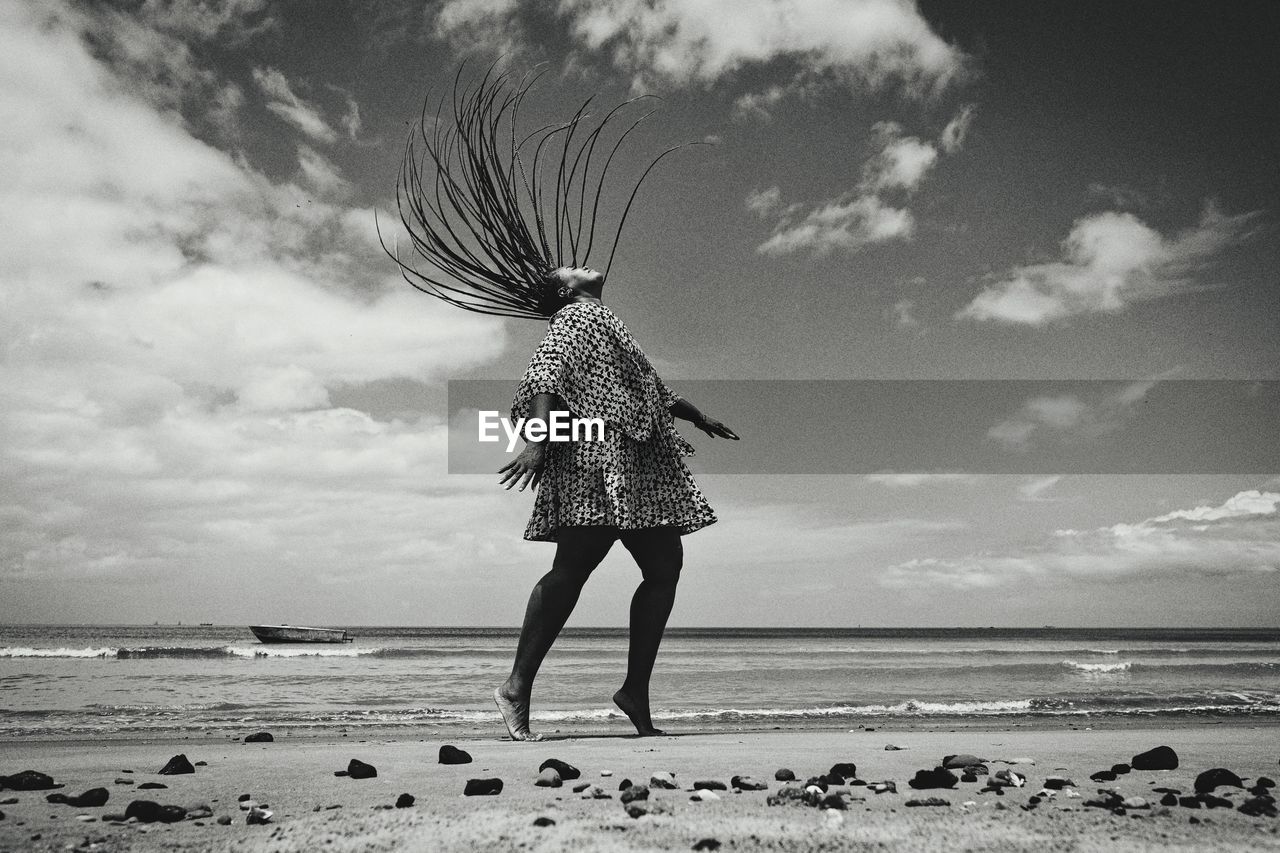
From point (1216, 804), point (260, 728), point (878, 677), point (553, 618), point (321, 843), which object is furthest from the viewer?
point (878, 677)

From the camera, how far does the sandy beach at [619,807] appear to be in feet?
5.34

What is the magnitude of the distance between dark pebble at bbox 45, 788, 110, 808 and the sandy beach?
18mm

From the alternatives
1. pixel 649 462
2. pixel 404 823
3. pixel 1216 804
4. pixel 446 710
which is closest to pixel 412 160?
pixel 649 462

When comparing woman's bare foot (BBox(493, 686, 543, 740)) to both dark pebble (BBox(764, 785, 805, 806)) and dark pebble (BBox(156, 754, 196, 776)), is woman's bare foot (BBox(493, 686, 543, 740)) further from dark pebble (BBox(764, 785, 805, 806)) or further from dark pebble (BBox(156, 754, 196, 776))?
dark pebble (BBox(764, 785, 805, 806))

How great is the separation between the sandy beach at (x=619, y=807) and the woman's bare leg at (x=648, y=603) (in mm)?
398

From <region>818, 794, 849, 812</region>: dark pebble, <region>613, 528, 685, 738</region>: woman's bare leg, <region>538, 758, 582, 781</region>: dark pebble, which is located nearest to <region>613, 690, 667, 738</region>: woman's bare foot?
<region>613, 528, 685, 738</region>: woman's bare leg

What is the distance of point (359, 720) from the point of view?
6.56 metres

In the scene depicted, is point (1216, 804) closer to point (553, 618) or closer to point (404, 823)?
point (404, 823)

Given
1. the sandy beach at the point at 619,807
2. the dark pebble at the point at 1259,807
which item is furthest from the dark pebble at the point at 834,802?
the dark pebble at the point at 1259,807

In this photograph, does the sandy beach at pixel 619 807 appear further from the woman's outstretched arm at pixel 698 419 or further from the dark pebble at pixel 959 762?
the woman's outstretched arm at pixel 698 419

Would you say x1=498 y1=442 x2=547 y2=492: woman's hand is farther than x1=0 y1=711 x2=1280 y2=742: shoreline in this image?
No

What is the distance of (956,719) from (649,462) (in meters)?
4.76

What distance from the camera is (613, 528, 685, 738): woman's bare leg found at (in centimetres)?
339

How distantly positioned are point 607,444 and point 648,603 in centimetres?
65
